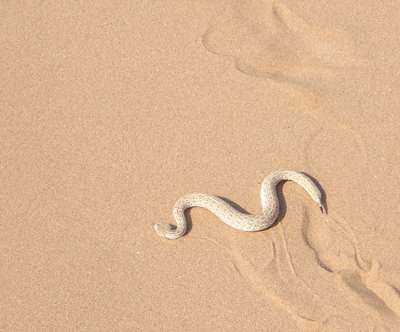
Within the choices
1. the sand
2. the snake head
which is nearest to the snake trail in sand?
the snake head

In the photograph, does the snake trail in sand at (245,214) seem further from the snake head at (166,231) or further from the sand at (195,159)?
the sand at (195,159)

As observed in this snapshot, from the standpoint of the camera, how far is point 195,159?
6402 mm

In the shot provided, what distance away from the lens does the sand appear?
5383 millimetres

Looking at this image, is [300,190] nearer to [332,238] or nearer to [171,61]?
[332,238]

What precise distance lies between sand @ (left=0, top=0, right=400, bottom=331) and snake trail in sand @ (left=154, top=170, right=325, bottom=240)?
4.7 inches

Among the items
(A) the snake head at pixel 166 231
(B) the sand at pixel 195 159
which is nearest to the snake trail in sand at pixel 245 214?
(A) the snake head at pixel 166 231

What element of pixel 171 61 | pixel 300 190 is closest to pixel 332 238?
pixel 300 190

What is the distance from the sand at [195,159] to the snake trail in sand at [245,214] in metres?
0.12

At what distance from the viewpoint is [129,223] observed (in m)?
5.94

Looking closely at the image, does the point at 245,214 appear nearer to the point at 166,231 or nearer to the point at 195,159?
the point at 166,231

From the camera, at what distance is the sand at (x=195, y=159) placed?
5.38 meters

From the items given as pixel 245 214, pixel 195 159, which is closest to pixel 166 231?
pixel 245 214

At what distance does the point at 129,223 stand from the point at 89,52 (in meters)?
2.74

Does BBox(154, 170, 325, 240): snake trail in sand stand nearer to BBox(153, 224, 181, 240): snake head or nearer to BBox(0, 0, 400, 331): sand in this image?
BBox(153, 224, 181, 240): snake head
